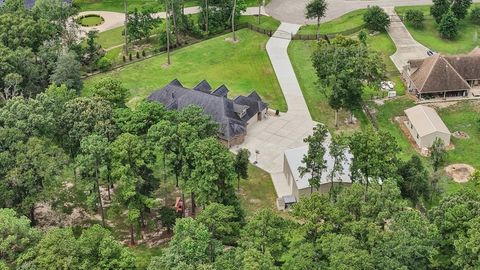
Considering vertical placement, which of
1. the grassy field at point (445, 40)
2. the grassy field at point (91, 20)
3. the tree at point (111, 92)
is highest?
the tree at point (111, 92)

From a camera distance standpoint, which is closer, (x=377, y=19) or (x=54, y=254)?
(x=54, y=254)

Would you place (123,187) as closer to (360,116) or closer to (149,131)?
(149,131)

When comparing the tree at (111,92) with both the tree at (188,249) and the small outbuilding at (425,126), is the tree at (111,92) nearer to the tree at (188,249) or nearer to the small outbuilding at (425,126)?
the tree at (188,249)

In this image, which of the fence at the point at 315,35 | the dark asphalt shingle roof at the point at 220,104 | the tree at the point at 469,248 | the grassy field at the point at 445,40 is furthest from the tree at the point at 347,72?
the tree at the point at 469,248

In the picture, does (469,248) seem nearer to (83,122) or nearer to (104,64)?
(83,122)

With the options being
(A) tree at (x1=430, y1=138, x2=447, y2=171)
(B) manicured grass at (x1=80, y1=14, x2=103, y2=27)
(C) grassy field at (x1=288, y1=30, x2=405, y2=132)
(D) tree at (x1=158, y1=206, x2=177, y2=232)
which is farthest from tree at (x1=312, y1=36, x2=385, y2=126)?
(B) manicured grass at (x1=80, y1=14, x2=103, y2=27)

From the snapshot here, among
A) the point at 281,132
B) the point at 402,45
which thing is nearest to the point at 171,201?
the point at 281,132

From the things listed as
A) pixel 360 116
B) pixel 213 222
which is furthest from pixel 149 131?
pixel 360 116
